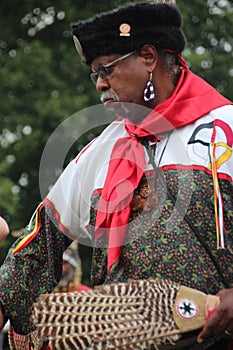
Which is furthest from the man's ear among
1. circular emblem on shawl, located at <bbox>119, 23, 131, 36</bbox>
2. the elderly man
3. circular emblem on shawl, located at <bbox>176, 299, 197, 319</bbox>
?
circular emblem on shawl, located at <bbox>176, 299, 197, 319</bbox>

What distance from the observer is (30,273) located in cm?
491

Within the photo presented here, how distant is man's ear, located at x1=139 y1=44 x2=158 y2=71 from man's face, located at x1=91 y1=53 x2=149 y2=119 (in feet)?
0.07

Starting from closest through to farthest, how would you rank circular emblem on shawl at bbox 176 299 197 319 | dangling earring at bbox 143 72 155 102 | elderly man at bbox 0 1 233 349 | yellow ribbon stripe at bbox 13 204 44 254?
1. circular emblem on shawl at bbox 176 299 197 319
2. elderly man at bbox 0 1 233 349
3. dangling earring at bbox 143 72 155 102
4. yellow ribbon stripe at bbox 13 204 44 254

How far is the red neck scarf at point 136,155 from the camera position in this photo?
464cm

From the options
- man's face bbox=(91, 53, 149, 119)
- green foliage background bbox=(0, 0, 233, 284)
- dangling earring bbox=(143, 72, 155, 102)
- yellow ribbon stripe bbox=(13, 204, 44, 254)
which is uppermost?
man's face bbox=(91, 53, 149, 119)

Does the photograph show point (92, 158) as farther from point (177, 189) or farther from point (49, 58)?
point (49, 58)

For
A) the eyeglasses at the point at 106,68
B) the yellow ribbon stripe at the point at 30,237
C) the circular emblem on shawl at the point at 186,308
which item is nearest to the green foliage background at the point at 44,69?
the yellow ribbon stripe at the point at 30,237

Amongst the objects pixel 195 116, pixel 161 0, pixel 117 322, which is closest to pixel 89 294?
pixel 117 322

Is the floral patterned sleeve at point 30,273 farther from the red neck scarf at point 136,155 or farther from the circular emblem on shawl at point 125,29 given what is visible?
the circular emblem on shawl at point 125,29

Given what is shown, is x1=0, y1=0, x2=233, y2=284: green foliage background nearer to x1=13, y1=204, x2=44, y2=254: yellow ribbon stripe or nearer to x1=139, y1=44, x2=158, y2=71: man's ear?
x1=13, y1=204, x2=44, y2=254: yellow ribbon stripe

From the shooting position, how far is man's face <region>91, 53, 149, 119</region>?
4.79 metres

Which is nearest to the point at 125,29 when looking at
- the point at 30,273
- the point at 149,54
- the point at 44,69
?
the point at 149,54

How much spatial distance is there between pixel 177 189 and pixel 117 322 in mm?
688

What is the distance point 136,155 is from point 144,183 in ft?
0.47
